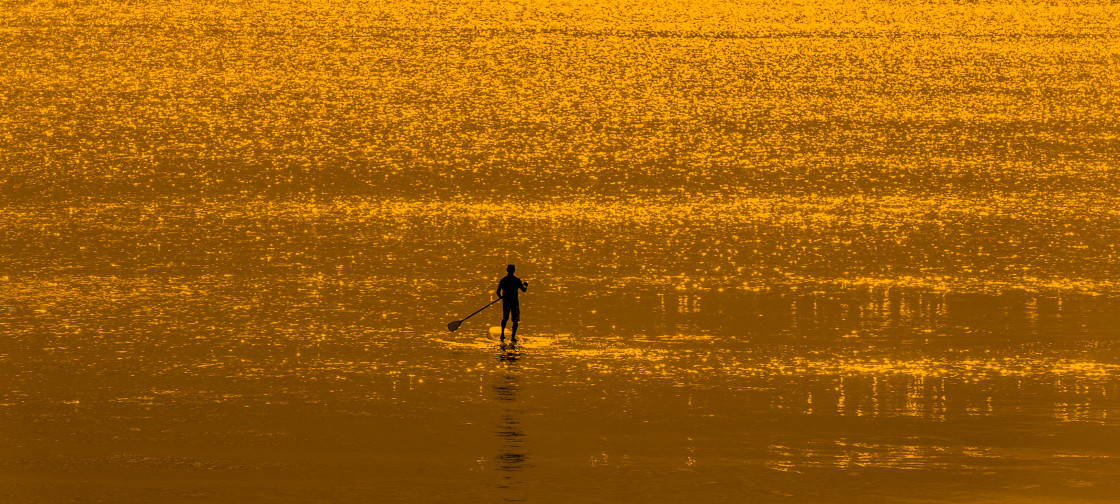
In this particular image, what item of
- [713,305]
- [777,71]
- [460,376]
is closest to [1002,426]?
[460,376]

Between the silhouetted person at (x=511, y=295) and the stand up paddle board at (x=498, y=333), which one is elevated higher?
the silhouetted person at (x=511, y=295)

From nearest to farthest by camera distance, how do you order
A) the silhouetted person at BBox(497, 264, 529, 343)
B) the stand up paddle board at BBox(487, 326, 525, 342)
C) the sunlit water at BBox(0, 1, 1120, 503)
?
the sunlit water at BBox(0, 1, 1120, 503)
the silhouetted person at BBox(497, 264, 529, 343)
the stand up paddle board at BBox(487, 326, 525, 342)

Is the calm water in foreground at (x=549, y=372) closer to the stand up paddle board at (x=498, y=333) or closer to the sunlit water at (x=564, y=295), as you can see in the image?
the sunlit water at (x=564, y=295)

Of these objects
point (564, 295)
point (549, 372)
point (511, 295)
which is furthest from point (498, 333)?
point (564, 295)

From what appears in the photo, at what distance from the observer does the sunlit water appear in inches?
736

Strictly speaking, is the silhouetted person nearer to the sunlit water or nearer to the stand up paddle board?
the stand up paddle board

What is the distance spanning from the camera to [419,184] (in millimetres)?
55750

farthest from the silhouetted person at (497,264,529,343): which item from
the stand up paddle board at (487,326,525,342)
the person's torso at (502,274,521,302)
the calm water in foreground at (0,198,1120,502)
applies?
the calm water in foreground at (0,198,1120,502)

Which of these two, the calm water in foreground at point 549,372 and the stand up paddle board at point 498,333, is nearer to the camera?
the calm water in foreground at point 549,372

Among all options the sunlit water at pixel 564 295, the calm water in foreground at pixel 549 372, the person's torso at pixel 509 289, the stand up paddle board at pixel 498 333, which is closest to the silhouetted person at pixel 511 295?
the person's torso at pixel 509 289

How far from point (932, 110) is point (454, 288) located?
176 feet

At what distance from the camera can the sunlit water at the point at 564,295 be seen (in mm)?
18688

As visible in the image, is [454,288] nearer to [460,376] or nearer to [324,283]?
[324,283]

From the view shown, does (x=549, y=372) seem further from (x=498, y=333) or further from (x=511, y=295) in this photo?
(x=498, y=333)
